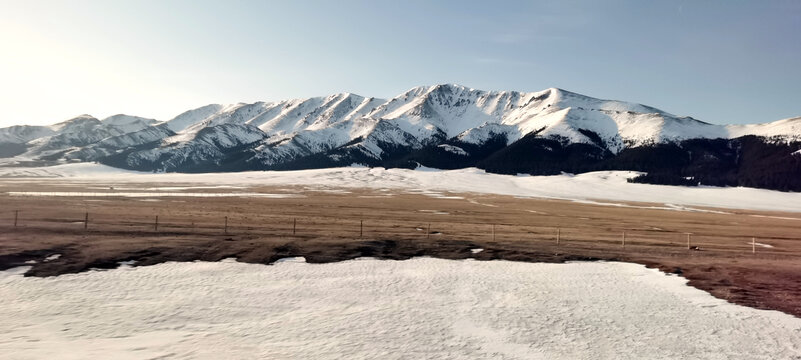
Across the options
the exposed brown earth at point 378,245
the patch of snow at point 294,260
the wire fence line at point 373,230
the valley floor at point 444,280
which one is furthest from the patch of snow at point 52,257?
the patch of snow at point 294,260

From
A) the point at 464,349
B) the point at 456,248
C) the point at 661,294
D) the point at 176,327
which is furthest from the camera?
the point at 456,248

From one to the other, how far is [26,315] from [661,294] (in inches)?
1407

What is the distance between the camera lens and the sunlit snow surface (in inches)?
702

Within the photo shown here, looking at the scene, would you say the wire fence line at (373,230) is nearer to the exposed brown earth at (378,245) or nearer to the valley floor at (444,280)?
the exposed brown earth at (378,245)

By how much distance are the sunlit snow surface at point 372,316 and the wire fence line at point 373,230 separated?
1588 cm

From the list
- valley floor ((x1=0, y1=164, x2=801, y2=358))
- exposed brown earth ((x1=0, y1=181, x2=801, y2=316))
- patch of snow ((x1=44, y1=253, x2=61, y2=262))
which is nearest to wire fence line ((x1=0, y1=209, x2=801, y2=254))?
exposed brown earth ((x1=0, y1=181, x2=801, y2=316))

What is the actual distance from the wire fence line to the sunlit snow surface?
15881 mm

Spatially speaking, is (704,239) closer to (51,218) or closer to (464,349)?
(464,349)

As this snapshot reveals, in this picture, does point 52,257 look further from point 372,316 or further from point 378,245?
point 372,316

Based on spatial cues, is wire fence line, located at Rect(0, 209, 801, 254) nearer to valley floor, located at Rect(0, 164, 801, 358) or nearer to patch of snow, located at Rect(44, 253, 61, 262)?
valley floor, located at Rect(0, 164, 801, 358)

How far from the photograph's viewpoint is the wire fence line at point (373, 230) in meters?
45.8

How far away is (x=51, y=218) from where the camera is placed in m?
54.2

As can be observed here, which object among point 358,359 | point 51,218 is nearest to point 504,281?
point 358,359

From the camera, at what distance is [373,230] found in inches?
2061
